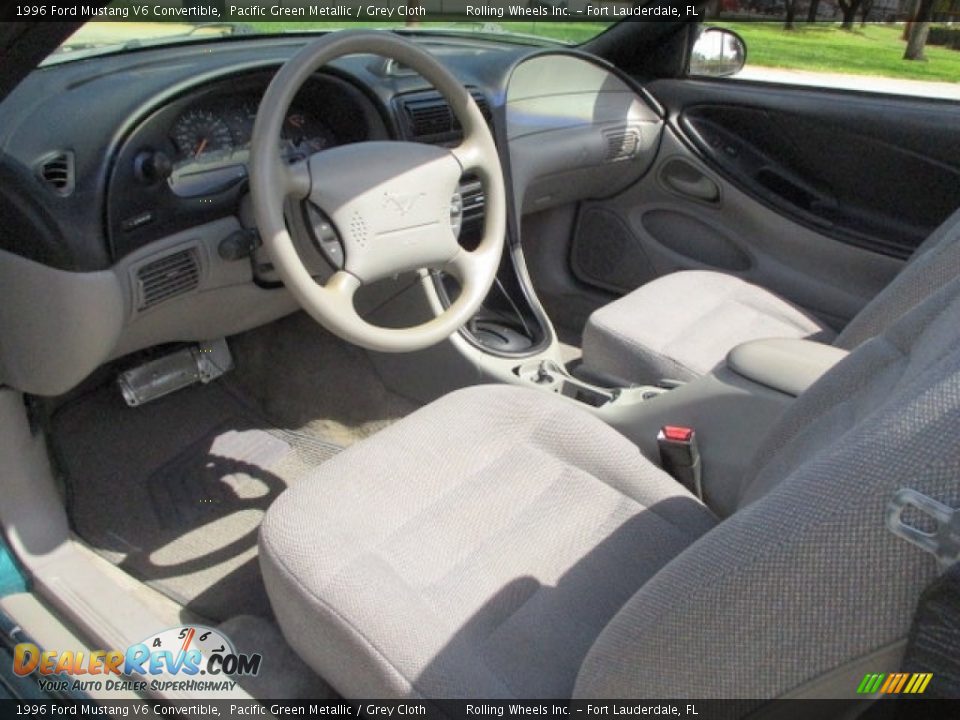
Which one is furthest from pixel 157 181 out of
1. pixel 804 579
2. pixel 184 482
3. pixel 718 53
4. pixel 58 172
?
pixel 718 53

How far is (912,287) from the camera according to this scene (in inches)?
56.5

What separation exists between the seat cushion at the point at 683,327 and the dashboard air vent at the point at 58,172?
3.84 ft

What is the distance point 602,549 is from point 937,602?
2.26ft

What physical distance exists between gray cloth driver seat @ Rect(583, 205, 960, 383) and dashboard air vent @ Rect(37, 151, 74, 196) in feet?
3.84

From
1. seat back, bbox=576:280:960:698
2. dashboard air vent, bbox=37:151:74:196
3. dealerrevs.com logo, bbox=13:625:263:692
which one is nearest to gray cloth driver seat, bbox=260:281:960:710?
seat back, bbox=576:280:960:698

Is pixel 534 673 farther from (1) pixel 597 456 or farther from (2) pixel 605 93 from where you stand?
(2) pixel 605 93

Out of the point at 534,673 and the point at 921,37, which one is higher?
the point at 921,37

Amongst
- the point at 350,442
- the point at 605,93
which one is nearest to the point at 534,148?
the point at 605,93

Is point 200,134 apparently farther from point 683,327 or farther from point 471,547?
point 683,327

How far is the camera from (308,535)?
1.23m

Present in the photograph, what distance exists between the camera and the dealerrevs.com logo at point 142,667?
1269mm

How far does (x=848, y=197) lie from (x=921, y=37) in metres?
0.49

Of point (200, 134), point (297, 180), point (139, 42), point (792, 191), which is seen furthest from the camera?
point (792, 191)

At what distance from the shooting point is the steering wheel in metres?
1.33
